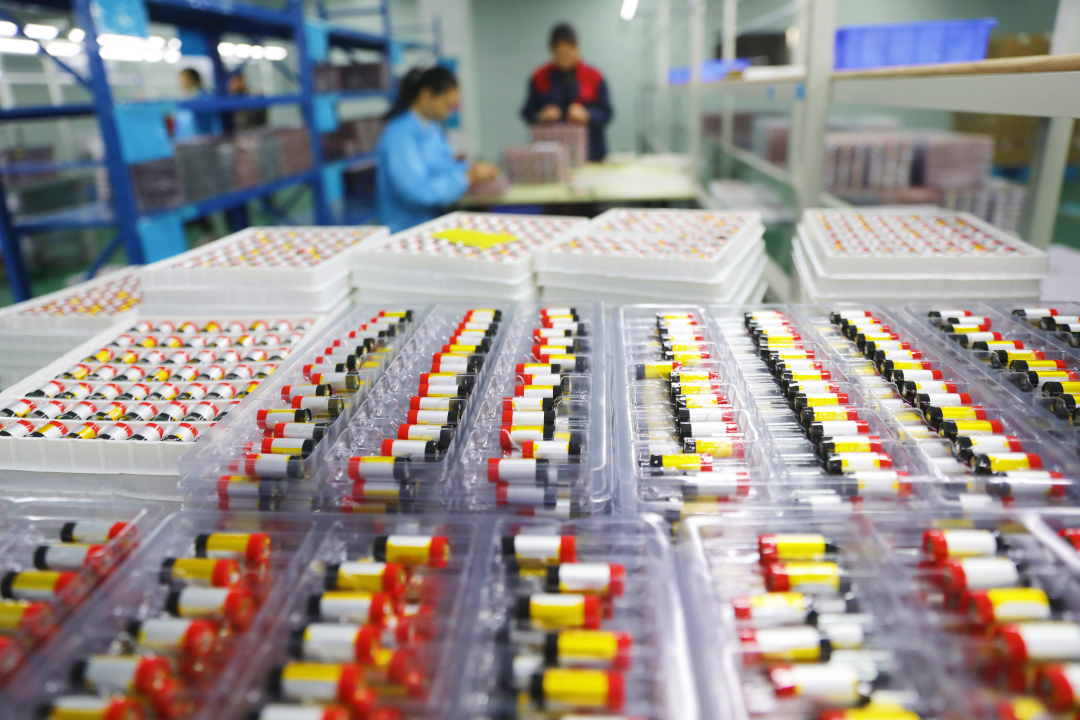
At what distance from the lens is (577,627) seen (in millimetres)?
716

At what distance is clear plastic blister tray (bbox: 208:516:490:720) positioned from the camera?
634 mm

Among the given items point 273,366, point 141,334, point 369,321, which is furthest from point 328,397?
point 141,334

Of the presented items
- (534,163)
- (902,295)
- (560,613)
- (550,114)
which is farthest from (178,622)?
(550,114)

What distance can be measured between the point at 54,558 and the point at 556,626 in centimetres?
62

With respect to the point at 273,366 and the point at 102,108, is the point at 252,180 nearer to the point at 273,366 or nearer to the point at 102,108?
the point at 102,108

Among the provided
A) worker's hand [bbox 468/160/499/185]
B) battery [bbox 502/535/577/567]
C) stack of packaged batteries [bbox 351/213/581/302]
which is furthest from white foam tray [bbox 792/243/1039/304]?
worker's hand [bbox 468/160/499/185]

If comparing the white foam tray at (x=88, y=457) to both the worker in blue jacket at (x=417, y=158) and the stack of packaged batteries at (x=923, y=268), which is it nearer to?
the stack of packaged batteries at (x=923, y=268)

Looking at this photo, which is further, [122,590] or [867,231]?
[867,231]

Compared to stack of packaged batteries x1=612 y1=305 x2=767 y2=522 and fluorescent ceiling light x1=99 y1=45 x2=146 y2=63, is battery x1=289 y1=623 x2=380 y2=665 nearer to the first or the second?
stack of packaged batteries x1=612 y1=305 x2=767 y2=522

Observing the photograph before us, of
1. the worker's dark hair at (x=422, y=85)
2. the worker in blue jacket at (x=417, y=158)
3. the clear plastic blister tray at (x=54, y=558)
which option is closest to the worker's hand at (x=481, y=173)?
the worker in blue jacket at (x=417, y=158)

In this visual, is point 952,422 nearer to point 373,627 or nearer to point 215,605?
point 373,627

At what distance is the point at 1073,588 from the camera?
0.71 meters

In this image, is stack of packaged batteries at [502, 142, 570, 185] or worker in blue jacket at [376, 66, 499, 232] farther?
stack of packaged batteries at [502, 142, 570, 185]

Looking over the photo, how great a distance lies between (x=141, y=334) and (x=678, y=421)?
1.22 m
